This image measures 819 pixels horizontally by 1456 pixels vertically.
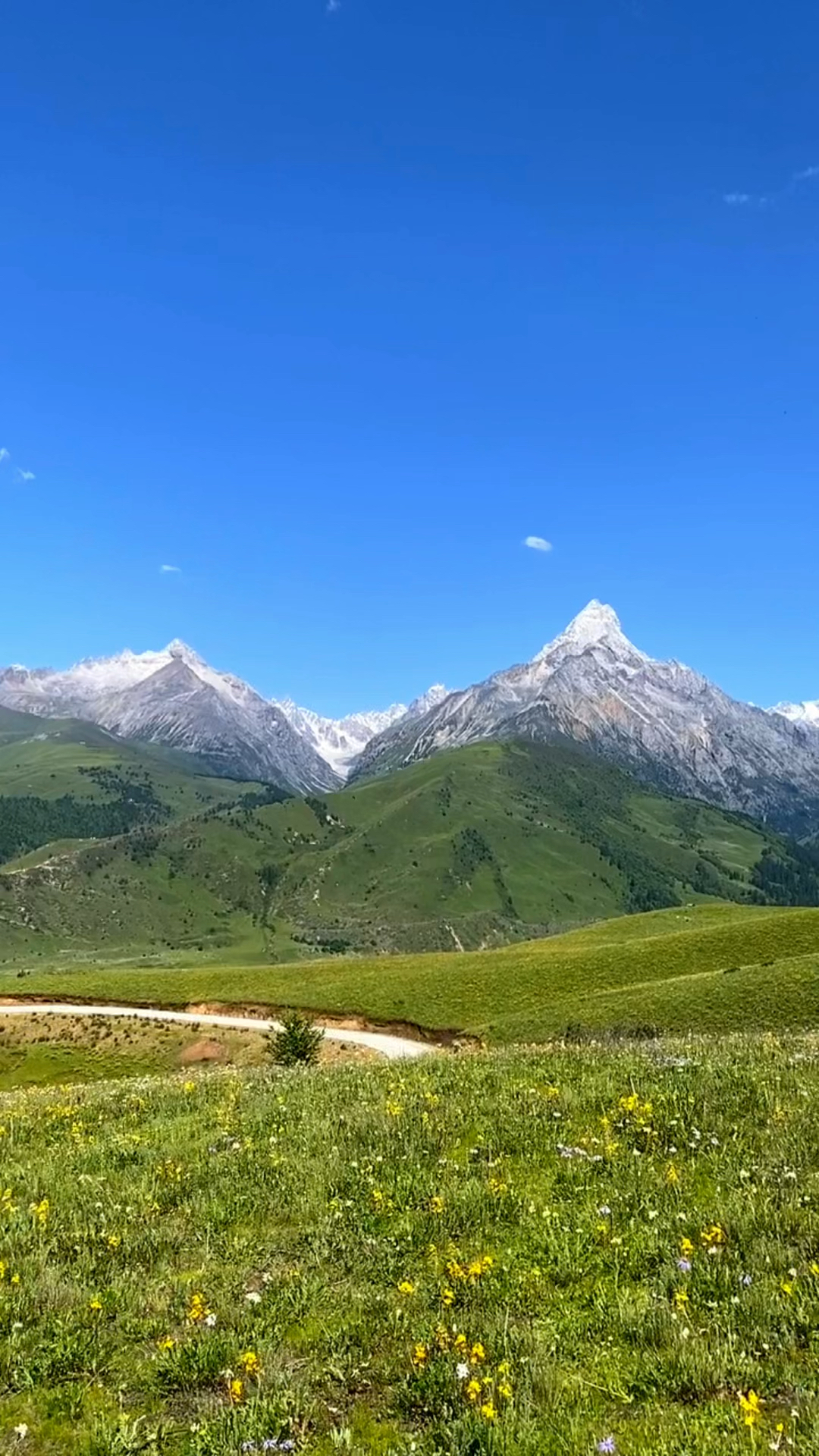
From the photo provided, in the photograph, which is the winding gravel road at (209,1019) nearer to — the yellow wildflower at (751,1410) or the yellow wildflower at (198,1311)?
the yellow wildflower at (198,1311)

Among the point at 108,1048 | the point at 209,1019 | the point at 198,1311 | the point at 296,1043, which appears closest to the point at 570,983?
the point at 296,1043

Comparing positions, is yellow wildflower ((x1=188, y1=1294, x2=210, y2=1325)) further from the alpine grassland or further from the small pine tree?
the small pine tree

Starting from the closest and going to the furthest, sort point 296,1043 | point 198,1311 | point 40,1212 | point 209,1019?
point 198,1311 → point 40,1212 → point 296,1043 → point 209,1019

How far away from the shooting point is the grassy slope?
182 feet

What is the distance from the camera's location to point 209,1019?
274ft

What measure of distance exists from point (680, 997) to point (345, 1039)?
2723cm

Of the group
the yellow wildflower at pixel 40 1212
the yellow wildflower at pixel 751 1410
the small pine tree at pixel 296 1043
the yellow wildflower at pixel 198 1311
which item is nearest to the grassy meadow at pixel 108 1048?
the small pine tree at pixel 296 1043

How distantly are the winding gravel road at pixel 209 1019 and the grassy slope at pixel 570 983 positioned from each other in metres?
3.28

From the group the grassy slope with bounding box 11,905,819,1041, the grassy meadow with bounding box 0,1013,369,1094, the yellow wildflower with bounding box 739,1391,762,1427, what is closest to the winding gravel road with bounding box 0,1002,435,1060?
the grassy meadow with bounding box 0,1013,369,1094

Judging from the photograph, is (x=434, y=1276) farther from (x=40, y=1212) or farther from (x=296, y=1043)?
(x=296, y=1043)

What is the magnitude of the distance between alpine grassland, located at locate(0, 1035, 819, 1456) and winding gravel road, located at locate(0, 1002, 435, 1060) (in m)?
48.8

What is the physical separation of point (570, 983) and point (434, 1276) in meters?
68.2

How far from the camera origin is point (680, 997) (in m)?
57.4

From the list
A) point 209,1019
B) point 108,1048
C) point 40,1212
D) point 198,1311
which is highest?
point 198,1311
